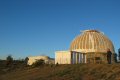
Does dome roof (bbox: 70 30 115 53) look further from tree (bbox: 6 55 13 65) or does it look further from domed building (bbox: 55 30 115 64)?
tree (bbox: 6 55 13 65)

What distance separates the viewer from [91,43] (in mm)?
61438

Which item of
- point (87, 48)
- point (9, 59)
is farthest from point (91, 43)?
point (9, 59)

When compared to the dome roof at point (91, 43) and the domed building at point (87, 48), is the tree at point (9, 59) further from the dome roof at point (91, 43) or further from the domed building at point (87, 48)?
A: the dome roof at point (91, 43)

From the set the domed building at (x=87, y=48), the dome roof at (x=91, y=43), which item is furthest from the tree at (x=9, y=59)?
the dome roof at (x=91, y=43)

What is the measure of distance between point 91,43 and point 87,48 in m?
1.31

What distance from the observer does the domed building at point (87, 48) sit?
185 feet

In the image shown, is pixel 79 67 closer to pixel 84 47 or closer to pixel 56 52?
pixel 56 52

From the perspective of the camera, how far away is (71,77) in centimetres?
3428

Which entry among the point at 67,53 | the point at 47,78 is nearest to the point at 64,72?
the point at 47,78

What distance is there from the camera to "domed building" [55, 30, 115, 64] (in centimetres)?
5642

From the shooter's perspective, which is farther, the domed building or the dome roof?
the dome roof

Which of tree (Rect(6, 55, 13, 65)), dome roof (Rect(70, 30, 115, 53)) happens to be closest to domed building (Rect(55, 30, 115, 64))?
dome roof (Rect(70, 30, 115, 53))

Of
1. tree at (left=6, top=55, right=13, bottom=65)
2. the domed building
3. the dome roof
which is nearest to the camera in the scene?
the domed building

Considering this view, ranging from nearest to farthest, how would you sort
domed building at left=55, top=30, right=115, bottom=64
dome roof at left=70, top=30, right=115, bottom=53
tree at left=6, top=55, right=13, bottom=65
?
domed building at left=55, top=30, right=115, bottom=64, dome roof at left=70, top=30, right=115, bottom=53, tree at left=6, top=55, right=13, bottom=65
